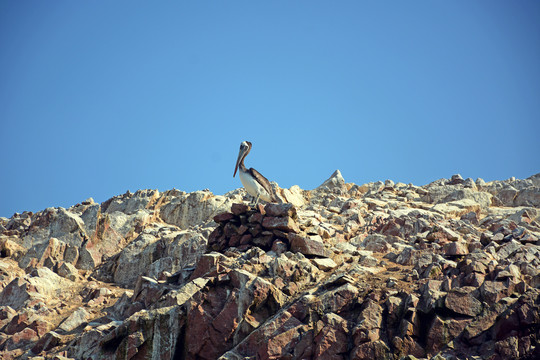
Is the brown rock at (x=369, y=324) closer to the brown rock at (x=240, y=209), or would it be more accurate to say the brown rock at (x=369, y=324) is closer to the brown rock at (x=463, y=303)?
the brown rock at (x=463, y=303)

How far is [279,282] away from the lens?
1955 centimetres

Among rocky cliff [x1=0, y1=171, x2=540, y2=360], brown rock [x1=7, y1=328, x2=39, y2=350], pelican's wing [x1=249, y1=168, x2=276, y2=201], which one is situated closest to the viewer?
rocky cliff [x1=0, y1=171, x2=540, y2=360]

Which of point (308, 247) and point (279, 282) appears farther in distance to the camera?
point (308, 247)

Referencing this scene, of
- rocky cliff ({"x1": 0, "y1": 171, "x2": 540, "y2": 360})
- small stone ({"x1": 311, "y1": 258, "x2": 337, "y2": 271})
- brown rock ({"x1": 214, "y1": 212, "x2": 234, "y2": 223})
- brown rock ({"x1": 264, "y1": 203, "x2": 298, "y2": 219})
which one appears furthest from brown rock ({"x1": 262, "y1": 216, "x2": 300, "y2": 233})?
small stone ({"x1": 311, "y1": 258, "x2": 337, "y2": 271})

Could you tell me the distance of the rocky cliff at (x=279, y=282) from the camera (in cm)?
1584

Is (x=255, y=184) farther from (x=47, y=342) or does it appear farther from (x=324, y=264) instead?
(x=47, y=342)

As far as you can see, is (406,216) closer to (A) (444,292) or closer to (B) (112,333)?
(A) (444,292)

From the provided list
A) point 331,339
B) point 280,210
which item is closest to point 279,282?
point 331,339

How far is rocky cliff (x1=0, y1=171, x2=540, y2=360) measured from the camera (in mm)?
15844

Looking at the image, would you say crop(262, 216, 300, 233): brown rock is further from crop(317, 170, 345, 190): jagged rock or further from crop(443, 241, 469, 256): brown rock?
crop(317, 170, 345, 190): jagged rock

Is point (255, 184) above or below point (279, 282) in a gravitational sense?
above

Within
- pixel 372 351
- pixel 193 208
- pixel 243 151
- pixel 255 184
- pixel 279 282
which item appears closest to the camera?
pixel 372 351

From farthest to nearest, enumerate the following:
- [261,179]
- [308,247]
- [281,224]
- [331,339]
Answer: [261,179]
[281,224]
[308,247]
[331,339]

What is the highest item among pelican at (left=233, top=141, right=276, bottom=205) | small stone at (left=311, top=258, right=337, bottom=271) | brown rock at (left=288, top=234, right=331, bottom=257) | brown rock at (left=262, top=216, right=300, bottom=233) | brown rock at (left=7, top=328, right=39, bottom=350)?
pelican at (left=233, top=141, right=276, bottom=205)
